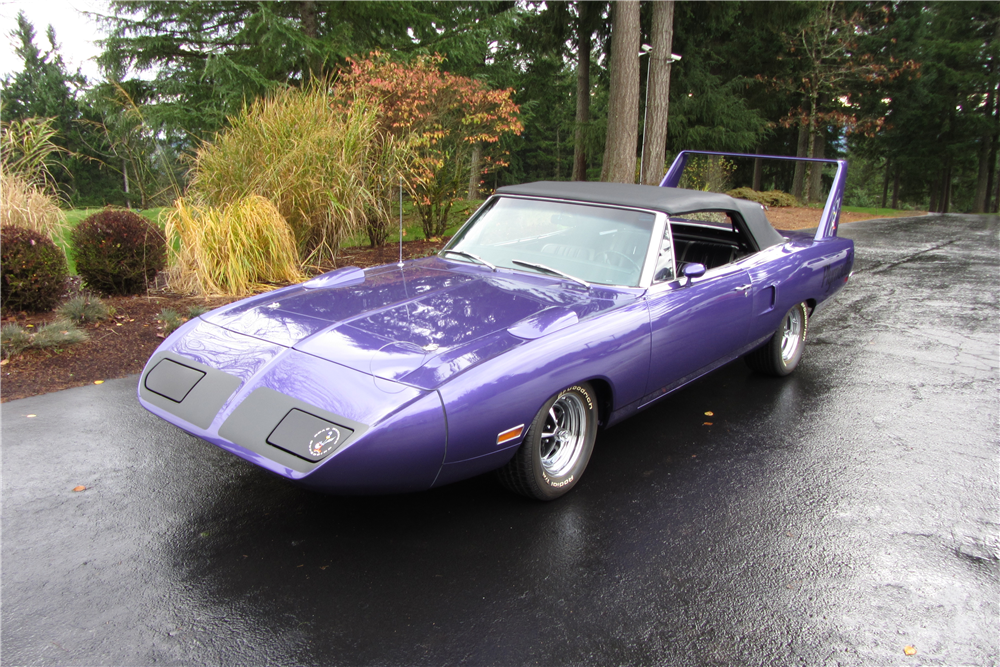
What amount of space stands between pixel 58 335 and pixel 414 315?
3.78 meters

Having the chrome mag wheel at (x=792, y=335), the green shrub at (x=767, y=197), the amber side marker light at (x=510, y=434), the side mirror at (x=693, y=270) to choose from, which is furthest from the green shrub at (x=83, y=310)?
the green shrub at (x=767, y=197)

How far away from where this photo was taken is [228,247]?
23.4 feet

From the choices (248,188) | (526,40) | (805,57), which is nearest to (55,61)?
(526,40)

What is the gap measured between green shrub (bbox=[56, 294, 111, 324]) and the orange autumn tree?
475 cm

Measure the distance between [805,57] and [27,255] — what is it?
26799 mm

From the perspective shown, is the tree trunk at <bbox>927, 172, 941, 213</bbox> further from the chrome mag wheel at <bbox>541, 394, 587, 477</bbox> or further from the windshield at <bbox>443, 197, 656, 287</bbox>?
the chrome mag wheel at <bbox>541, 394, 587, 477</bbox>

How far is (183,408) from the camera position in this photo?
2953 mm

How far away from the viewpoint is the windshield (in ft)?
13.0

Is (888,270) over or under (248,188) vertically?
under

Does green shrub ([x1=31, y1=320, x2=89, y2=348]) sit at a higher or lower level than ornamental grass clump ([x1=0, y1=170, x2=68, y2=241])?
lower

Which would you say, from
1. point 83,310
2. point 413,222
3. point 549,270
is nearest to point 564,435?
point 549,270

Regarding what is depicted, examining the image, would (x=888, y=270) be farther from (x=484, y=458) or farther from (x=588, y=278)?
(x=484, y=458)

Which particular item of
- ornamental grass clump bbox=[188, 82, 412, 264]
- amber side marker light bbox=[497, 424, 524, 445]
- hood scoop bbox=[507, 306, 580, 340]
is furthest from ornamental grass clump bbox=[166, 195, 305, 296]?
amber side marker light bbox=[497, 424, 524, 445]

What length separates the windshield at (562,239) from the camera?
397 centimetres
